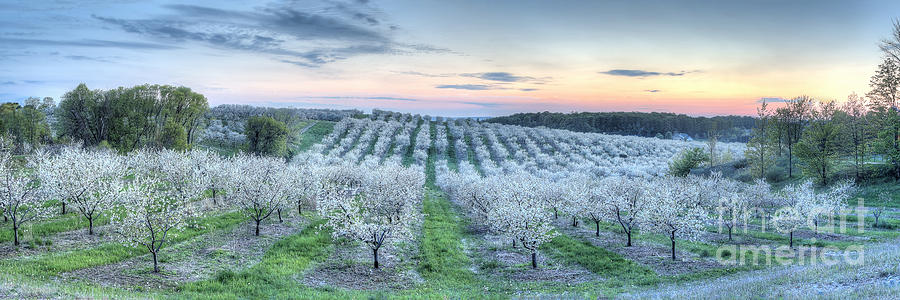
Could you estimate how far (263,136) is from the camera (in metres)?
85.8

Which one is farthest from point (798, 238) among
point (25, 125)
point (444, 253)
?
point (25, 125)

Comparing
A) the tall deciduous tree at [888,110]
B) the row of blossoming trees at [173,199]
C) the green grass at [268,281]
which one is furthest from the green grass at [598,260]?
the tall deciduous tree at [888,110]

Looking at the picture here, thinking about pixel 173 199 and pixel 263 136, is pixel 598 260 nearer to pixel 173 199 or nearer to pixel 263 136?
pixel 173 199

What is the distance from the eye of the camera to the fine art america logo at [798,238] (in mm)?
27469

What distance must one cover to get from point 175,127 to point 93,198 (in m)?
53.6

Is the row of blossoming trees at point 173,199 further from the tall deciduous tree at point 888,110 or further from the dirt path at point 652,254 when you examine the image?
the tall deciduous tree at point 888,110

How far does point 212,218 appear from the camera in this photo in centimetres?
3797

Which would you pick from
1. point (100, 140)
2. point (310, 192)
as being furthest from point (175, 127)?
point (310, 192)

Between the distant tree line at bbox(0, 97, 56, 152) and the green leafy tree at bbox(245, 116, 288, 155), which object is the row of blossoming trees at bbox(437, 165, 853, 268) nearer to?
the green leafy tree at bbox(245, 116, 288, 155)

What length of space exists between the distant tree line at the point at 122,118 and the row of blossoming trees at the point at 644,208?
55698 millimetres

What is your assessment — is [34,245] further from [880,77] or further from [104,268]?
[880,77]

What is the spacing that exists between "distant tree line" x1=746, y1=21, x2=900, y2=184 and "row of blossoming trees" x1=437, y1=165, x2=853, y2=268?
9455mm

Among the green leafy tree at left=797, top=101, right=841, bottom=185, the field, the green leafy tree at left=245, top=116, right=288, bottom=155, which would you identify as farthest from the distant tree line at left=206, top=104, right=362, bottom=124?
the green leafy tree at left=797, top=101, right=841, bottom=185

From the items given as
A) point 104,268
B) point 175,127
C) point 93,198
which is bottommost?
point 104,268
